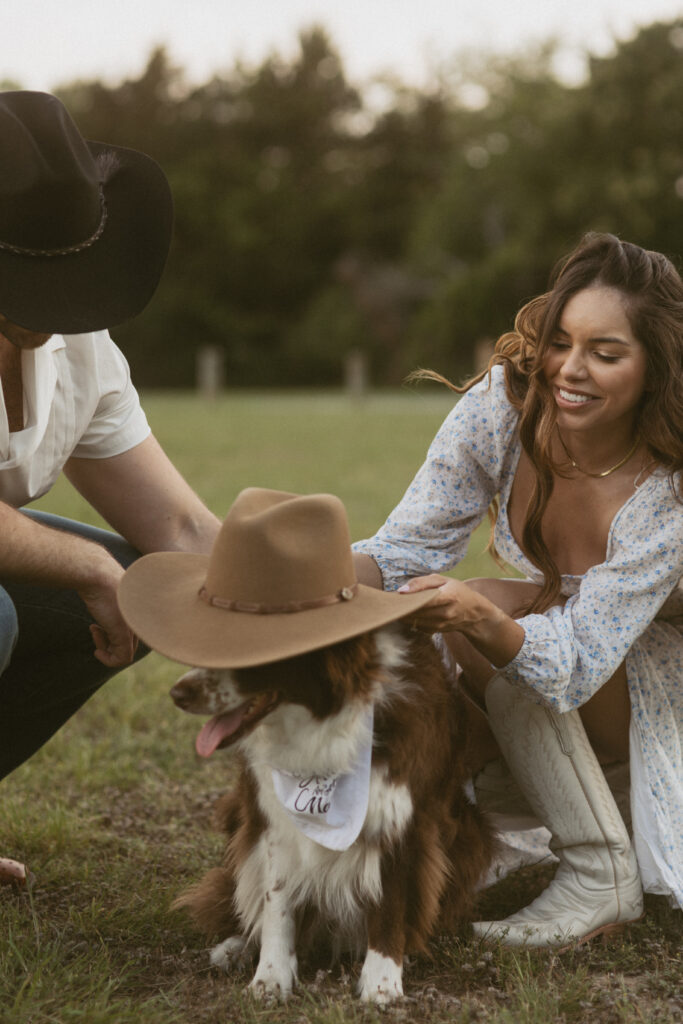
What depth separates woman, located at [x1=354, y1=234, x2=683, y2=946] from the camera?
2.97 m

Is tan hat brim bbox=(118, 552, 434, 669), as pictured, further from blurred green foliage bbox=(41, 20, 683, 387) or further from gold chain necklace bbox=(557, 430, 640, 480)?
blurred green foliage bbox=(41, 20, 683, 387)

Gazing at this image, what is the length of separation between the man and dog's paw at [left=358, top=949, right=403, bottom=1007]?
98cm

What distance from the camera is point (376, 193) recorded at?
42.2 m

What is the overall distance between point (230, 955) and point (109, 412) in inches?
59.6

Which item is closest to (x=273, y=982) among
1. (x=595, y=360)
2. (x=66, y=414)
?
(x=66, y=414)

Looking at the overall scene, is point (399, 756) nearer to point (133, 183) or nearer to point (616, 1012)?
point (616, 1012)

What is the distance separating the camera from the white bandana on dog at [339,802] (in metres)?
2.60

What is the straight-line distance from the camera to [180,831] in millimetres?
3760

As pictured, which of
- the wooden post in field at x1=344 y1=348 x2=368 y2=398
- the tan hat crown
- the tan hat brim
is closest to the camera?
the tan hat brim

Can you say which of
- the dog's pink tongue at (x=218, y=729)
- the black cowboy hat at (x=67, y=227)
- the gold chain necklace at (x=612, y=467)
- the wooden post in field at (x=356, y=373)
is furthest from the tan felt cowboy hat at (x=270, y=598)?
the wooden post in field at (x=356, y=373)

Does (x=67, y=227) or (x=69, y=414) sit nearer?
(x=67, y=227)

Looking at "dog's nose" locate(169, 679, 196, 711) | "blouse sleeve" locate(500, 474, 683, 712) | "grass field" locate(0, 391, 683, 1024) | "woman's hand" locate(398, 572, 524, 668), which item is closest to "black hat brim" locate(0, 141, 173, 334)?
"dog's nose" locate(169, 679, 196, 711)

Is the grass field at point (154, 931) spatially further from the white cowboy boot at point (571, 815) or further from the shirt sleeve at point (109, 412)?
the shirt sleeve at point (109, 412)

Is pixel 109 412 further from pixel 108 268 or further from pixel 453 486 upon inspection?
pixel 453 486
